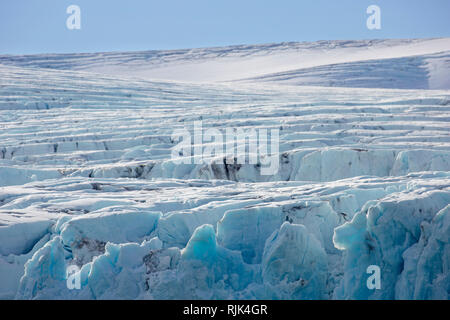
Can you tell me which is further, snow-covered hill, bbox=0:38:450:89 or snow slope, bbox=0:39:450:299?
snow-covered hill, bbox=0:38:450:89

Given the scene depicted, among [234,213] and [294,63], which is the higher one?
[294,63]

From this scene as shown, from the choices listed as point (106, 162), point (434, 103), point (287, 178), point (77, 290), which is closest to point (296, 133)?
point (287, 178)

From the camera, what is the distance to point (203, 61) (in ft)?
122

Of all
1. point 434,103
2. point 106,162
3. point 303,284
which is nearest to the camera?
point 303,284

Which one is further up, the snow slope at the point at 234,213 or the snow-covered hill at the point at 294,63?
the snow-covered hill at the point at 294,63

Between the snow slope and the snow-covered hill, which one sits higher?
the snow-covered hill

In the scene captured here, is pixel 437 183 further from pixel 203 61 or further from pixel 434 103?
pixel 203 61

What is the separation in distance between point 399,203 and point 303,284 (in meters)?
1.04

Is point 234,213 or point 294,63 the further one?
point 294,63

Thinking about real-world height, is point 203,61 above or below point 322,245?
above

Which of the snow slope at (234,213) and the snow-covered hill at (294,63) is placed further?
the snow-covered hill at (294,63)
